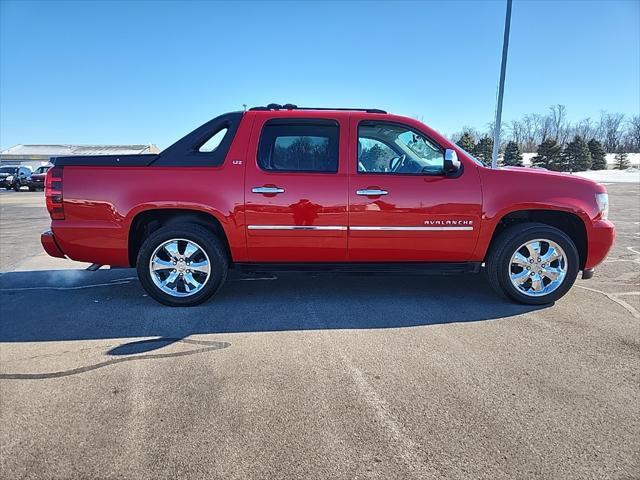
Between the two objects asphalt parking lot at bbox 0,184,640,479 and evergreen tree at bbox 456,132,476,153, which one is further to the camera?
evergreen tree at bbox 456,132,476,153

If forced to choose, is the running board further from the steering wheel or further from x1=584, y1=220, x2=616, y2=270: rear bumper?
x1=584, y1=220, x2=616, y2=270: rear bumper

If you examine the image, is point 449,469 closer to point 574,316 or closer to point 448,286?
point 574,316

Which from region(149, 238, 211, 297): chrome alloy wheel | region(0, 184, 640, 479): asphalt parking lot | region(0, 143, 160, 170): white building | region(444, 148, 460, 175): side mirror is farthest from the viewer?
region(0, 143, 160, 170): white building

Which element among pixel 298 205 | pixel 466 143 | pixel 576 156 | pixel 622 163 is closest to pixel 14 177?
pixel 466 143

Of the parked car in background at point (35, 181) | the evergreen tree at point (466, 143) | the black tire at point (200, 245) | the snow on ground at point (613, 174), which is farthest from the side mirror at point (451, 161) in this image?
the snow on ground at point (613, 174)

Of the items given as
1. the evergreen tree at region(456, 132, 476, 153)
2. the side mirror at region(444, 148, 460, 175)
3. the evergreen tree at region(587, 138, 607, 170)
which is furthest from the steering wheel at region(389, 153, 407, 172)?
the evergreen tree at region(587, 138, 607, 170)

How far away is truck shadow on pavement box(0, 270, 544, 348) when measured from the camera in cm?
373

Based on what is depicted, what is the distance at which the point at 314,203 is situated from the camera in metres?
4.12

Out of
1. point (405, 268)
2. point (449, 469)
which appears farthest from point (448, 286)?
point (449, 469)

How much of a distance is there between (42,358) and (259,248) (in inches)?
79.7

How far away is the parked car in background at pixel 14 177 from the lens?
→ 32031 millimetres

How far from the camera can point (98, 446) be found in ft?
7.13

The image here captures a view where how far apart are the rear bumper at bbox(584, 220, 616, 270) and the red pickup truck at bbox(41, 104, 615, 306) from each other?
2 centimetres

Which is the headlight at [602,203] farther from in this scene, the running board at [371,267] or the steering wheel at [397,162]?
the steering wheel at [397,162]
